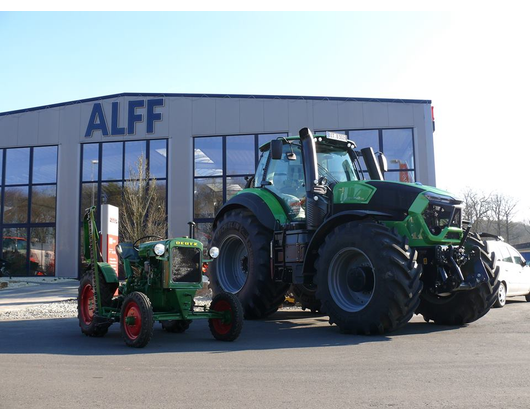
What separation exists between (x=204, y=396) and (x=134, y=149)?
73.1ft

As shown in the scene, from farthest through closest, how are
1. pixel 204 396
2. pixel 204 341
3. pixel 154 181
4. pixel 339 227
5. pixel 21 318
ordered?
pixel 154 181
pixel 21 318
pixel 339 227
pixel 204 341
pixel 204 396

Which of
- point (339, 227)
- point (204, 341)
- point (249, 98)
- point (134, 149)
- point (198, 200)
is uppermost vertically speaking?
point (249, 98)

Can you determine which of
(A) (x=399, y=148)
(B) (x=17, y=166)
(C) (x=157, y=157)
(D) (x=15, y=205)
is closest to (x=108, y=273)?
(C) (x=157, y=157)

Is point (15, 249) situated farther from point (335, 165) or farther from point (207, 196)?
point (335, 165)

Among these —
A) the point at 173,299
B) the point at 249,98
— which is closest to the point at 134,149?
the point at 249,98

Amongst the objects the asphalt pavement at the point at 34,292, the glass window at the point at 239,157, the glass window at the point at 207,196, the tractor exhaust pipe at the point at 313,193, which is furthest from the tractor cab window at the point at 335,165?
the glass window at the point at 207,196

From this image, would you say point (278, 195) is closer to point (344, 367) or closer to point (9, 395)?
point (344, 367)

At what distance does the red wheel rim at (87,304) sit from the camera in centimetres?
892

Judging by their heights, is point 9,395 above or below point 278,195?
below

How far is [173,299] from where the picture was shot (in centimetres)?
Result: 812

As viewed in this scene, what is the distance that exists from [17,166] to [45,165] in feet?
5.04

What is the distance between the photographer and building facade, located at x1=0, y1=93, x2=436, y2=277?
24.3 m

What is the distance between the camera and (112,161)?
25.9 metres

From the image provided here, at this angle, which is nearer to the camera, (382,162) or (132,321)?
(132,321)
